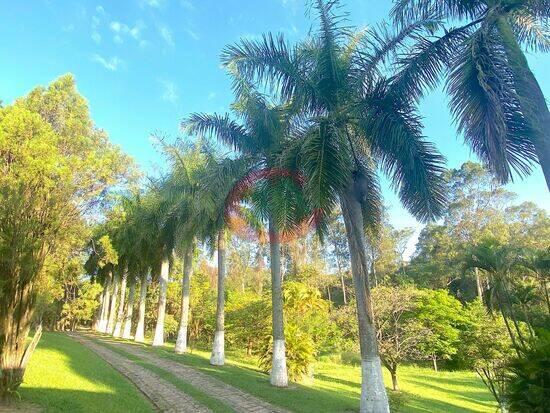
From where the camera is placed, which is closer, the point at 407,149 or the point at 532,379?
the point at 532,379

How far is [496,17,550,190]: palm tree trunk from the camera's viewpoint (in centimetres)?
683

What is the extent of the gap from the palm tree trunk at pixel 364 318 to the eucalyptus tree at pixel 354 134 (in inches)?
0.9

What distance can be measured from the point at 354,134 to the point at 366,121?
916 millimetres

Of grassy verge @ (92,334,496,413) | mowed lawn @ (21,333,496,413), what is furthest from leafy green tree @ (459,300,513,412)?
mowed lawn @ (21,333,496,413)

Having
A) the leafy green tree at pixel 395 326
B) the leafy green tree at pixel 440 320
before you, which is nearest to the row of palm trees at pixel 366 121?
the leafy green tree at pixel 395 326

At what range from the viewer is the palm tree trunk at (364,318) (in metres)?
9.70

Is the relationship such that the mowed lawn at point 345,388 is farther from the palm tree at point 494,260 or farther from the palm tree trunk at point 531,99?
the palm tree trunk at point 531,99

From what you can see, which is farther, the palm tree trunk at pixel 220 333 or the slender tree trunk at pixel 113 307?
the slender tree trunk at pixel 113 307

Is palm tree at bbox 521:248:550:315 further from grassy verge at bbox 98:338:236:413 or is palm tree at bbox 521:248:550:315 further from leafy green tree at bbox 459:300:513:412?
grassy verge at bbox 98:338:236:413

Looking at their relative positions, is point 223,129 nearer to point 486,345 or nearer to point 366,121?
point 366,121

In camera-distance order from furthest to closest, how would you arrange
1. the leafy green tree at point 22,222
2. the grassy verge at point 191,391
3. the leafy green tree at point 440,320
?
the leafy green tree at point 440,320
the grassy verge at point 191,391
the leafy green tree at point 22,222

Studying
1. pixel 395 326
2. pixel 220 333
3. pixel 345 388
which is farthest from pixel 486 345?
pixel 220 333

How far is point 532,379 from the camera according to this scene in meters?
5.64

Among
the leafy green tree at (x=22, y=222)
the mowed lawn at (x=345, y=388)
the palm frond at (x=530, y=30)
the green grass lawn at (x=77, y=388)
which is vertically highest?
the palm frond at (x=530, y=30)
